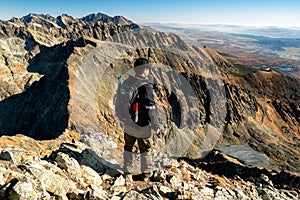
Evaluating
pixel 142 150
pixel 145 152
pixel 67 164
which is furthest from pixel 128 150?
pixel 67 164

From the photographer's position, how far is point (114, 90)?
3027 inches

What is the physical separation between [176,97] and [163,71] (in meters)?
16.6

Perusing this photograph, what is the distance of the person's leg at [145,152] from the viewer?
12991mm

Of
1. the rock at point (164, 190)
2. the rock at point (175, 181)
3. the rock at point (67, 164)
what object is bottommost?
the rock at point (175, 181)

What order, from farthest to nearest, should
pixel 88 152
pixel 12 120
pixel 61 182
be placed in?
pixel 12 120 → pixel 88 152 → pixel 61 182

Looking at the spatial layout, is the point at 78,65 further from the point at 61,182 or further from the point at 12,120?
the point at 61,182

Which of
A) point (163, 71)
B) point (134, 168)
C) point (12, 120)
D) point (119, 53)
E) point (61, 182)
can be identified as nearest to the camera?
point (61, 182)

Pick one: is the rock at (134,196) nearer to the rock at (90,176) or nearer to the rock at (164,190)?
the rock at (164,190)

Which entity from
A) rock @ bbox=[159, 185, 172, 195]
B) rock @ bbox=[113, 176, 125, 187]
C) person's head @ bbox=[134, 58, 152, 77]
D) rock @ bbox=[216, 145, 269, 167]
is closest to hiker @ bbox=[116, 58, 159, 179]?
person's head @ bbox=[134, 58, 152, 77]

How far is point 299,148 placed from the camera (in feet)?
382

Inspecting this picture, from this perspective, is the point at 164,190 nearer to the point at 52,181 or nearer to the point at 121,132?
the point at 52,181

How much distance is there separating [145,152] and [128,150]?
2.48 ft

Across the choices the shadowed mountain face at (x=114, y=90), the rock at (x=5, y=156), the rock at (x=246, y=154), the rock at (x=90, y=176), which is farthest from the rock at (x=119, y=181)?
the rock at (x=246, y=154)

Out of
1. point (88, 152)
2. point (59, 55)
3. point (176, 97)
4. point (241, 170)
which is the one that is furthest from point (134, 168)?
point (59, 55)
